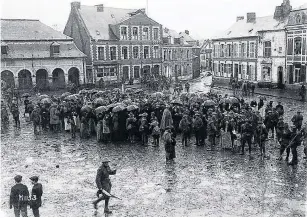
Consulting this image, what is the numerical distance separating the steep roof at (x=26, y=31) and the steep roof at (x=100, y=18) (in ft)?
15.9

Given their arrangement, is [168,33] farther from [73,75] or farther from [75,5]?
[73,75]

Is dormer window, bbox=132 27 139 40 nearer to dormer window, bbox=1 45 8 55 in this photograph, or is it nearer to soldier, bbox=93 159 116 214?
dormer window, bbox=1 45 8 55

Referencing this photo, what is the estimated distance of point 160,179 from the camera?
12.8 metres

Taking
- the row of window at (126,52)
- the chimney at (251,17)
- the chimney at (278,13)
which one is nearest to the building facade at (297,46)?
the chimney at (278,13)

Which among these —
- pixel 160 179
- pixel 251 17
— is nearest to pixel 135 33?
pixel 251 17

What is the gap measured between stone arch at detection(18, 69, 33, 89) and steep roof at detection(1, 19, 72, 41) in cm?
388

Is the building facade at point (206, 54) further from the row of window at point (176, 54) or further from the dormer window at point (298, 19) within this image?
the dormer window at point (298, 19)

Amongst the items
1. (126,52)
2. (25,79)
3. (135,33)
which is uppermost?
(135,33)

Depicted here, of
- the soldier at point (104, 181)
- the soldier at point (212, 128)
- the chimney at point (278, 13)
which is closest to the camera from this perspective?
the soldier at point (104, 181)

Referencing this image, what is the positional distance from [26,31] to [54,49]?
362 centimetres

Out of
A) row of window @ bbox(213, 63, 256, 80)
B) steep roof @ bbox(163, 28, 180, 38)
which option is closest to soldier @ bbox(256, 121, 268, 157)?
row of window @ bbox(213, 63, 256, 80)

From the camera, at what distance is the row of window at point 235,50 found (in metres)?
44.9

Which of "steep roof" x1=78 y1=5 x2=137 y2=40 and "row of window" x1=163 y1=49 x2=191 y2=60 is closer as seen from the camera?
"steep roof" x1=78 y1=5 x2=137 y2=40

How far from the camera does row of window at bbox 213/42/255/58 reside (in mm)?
44875
